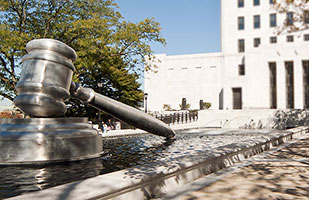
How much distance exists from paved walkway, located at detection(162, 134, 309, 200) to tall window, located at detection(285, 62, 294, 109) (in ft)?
120

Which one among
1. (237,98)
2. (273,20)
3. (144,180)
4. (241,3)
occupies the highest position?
(241,3)

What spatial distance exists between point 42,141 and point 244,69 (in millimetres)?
44891

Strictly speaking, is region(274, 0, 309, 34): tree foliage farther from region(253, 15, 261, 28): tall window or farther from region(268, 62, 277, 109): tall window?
region(253, 15, 261, 28): tall window

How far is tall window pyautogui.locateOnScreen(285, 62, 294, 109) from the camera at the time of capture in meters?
40.0

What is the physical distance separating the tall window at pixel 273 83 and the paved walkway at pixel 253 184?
3643cm

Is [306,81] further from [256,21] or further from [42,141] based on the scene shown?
[42,141]

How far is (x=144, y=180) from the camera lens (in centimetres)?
396

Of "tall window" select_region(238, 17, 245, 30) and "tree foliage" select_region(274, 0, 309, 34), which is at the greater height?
"tall window" select_region(238, 17, 245, 30)

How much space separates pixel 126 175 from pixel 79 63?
14.9 m

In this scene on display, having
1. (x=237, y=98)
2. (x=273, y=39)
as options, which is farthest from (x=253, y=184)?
(x=273, y=39)

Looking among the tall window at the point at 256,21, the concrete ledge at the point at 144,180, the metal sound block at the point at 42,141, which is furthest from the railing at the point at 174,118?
the tall window at the point at 256,21

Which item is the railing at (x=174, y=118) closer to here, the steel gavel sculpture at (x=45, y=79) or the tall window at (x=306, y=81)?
the tall window at (x=306, y=81)

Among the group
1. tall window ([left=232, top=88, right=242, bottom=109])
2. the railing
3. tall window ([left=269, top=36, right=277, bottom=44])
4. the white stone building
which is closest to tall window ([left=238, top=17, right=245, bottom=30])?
the white stone building

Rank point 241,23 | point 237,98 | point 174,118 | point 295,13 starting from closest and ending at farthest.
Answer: point 295,13, point 174,118, point 237,98, point 241,23
